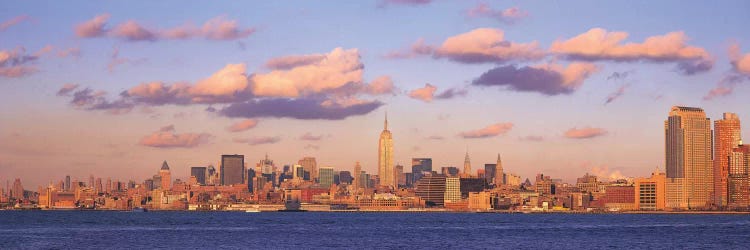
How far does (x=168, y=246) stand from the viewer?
10125 cm

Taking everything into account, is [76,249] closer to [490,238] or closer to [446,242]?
[446,242]

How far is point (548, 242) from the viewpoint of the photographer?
111 meters

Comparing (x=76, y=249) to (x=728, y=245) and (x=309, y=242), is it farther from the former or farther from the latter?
(x=728, y=245)

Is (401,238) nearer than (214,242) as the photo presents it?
No

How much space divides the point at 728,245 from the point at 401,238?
32947mm

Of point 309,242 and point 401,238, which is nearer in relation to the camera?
point 309,242

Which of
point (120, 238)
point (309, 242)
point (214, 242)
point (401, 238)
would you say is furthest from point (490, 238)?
point (120, 238)

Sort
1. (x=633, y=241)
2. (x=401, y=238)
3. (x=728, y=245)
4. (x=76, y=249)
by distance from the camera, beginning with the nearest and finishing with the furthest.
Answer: (x=76, y=249) → (x=728, y=245) → (x=633, y=241) → (x=401, y=238)

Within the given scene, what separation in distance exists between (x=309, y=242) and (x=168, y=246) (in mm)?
14994

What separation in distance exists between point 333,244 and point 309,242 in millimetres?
4302

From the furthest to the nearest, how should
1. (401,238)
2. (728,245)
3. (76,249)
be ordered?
(401,238) → (728,245) → (76,249)

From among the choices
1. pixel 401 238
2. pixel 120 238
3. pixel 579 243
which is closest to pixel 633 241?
pixel 579 243

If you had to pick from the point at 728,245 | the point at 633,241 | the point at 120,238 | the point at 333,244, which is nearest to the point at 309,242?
the point at 333,244

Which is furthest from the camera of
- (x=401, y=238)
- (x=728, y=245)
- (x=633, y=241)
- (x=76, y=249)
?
(x=401, y=238)
